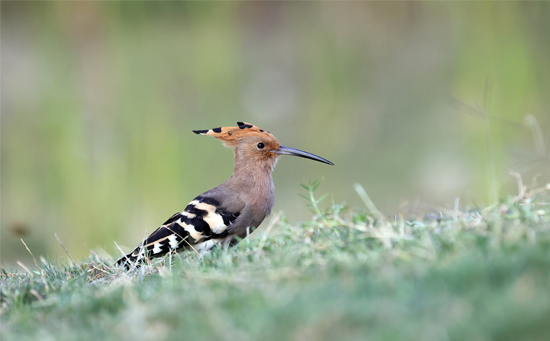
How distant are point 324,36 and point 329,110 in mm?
835

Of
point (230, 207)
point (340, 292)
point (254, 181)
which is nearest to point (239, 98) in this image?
point (254, 181)

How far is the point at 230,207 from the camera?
2.05 metres

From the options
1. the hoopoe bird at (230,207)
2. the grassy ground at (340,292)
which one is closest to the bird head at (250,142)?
the hoopoe bird at (230,207)

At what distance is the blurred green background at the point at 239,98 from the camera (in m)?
4.47

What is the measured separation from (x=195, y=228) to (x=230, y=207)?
0.16 meters

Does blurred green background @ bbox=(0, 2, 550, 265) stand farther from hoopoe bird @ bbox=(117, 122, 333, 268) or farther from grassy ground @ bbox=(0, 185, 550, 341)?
grassy ground @ bbox=(0, 185, 550, 341)

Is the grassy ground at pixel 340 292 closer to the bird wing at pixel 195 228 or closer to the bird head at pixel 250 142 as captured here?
the bird wing at pixel 195 228

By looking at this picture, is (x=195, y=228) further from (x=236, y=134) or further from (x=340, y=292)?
(x=340, y=292)

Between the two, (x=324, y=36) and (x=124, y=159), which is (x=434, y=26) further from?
(x=124, y=159)

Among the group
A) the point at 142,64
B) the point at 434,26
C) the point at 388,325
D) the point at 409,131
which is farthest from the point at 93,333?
the point at 434,26

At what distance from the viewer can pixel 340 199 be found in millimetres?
4172

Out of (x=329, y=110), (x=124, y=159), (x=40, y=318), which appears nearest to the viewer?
(x=40, y=318)

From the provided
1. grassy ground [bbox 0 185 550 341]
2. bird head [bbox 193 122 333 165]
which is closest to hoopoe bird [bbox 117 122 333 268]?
bird head [bbox 193 122 333 165]

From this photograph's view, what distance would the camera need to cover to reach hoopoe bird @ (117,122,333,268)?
1958 mm
